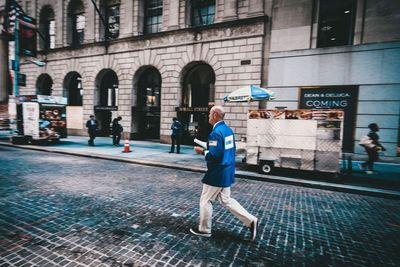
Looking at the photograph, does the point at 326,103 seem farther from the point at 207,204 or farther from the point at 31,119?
the point at 31,119

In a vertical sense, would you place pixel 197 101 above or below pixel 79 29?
below

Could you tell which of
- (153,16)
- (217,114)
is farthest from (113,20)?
(217,114)

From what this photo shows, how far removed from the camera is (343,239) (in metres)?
3.73

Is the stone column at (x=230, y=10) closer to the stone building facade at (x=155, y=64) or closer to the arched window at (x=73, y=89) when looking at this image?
the stone building facade at (x=155, y=64)

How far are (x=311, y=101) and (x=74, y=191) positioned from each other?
12.4 meters

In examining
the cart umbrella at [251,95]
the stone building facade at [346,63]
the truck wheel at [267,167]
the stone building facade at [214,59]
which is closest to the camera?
the truck wheel at [267,167]

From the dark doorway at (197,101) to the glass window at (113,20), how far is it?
8.07 m

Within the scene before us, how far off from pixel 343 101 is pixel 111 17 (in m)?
19.1

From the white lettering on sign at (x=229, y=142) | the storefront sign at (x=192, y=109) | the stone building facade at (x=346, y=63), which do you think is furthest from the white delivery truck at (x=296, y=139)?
the storefront sign at (x=192, y=109)

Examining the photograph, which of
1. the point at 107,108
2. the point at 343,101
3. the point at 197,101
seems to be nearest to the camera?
the point at 343,101

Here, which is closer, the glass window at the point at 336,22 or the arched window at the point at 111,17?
the glass window at the point at 336,22

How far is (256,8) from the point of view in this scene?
1366cm

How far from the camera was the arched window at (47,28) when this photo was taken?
73.9 feet

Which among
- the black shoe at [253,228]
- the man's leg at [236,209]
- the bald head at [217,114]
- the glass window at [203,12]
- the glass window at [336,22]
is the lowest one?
the black shoe at [253,228]
